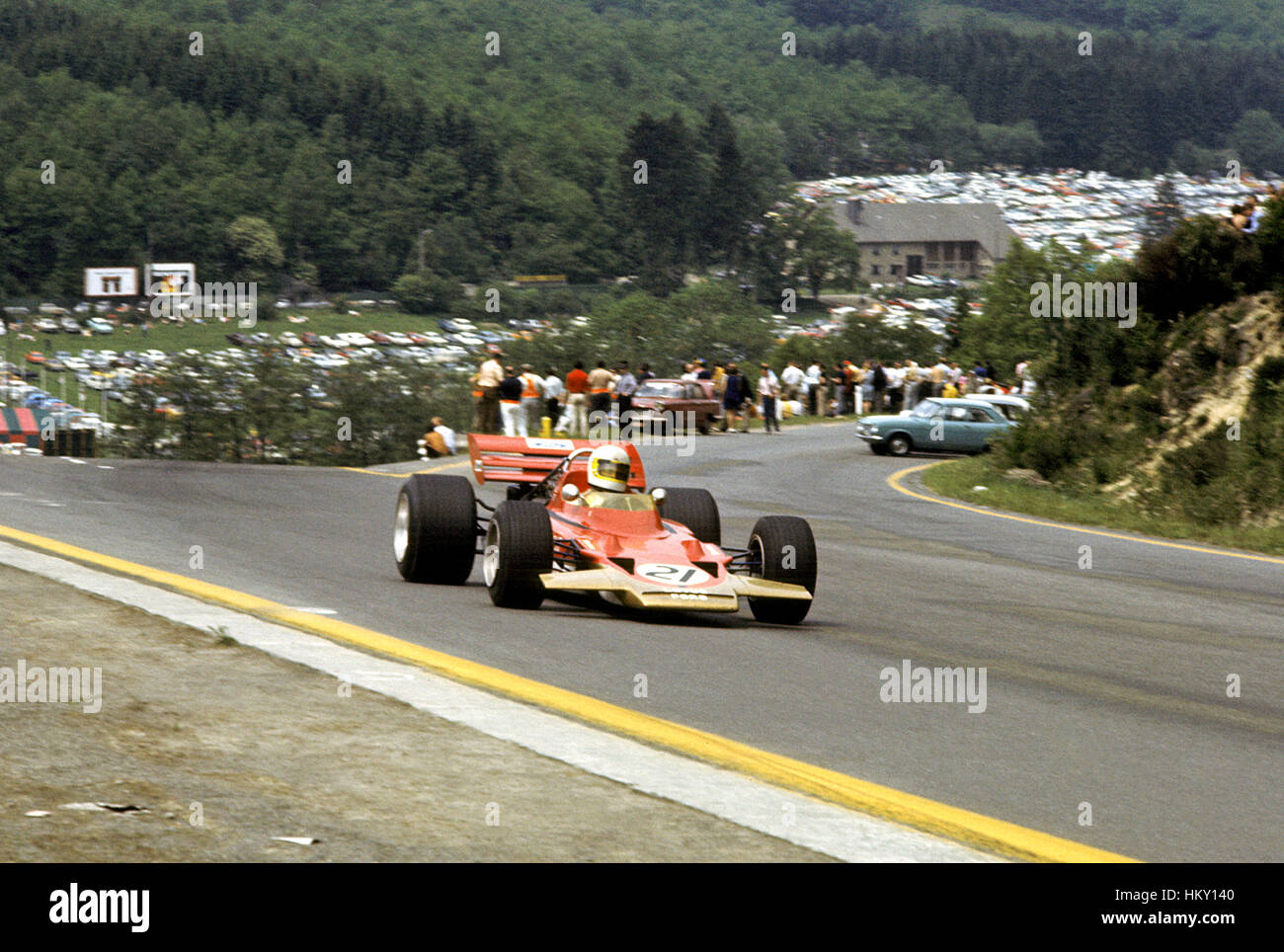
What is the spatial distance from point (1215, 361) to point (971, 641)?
1529 centimetres

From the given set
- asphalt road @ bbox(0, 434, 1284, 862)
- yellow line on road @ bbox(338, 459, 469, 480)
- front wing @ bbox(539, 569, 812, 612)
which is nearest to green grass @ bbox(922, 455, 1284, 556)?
asphalt road @ bbox(0, 434, 1284, 862)

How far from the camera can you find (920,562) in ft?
50.0

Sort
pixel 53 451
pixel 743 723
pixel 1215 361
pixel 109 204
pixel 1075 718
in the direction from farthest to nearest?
1. pixel 109 204
2. pixel 53 451
3. pixel 1215 361
4. pixel 1075 718
5. pixel 743 723

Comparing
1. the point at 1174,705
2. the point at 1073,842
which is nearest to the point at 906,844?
the point at 1073,842

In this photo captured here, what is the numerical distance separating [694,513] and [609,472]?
1.21 meters

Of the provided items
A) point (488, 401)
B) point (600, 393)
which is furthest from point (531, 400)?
point (600, 393)

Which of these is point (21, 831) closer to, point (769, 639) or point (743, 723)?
point (743, 723)

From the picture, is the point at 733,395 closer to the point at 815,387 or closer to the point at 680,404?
the point at 680,404

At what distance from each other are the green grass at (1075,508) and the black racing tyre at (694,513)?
8.12 metres

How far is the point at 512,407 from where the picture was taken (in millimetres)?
31219

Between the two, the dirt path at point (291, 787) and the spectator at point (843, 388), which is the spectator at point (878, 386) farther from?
the dirt path at point (291, 787)

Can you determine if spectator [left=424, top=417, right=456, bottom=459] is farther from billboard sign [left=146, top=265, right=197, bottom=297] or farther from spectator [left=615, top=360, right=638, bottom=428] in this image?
billboard sign [left=146, top=265, right=197, bottom=297]

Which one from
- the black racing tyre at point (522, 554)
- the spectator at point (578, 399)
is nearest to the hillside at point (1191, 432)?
the spectator at point (578, 399)

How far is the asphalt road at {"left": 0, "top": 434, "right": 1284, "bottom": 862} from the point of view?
21.5ft
